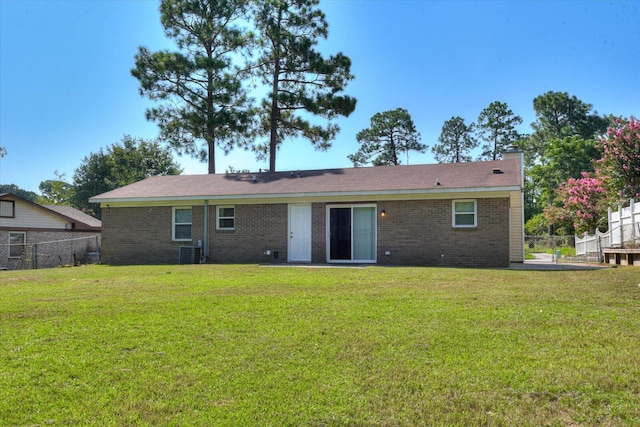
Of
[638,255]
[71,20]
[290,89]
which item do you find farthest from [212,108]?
[638,255]

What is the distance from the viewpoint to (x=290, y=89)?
28406mm

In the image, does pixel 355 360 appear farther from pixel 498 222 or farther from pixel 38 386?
pixel 498 222

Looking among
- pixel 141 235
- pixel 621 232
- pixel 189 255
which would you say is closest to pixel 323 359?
pixel 189 255

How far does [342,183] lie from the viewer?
16891 mm

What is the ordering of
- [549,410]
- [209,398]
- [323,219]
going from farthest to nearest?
[323,219]
[209,398]
[549,410]

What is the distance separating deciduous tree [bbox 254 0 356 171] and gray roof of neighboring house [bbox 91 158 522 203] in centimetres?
892

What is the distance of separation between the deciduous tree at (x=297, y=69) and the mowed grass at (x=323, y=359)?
71.6ft

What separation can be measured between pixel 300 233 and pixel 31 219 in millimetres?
18118

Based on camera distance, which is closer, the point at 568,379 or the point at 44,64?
the point at 568,379

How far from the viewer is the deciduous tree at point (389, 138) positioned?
44500 millimetres

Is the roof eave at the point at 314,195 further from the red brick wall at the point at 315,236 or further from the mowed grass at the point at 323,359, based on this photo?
the mowed grass at the point at 323,359

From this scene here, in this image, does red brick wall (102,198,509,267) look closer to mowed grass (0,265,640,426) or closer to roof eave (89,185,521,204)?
roof eave (89,185,521,204)

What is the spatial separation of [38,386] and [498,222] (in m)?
13.0

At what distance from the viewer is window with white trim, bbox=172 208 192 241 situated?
17750 millimetres
